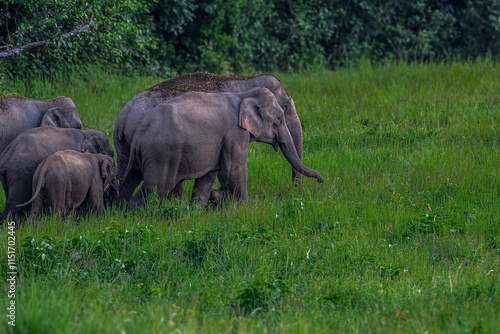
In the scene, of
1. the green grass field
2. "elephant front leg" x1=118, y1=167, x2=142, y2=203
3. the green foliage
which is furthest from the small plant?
the green foliage

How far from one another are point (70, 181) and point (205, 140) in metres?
1.70

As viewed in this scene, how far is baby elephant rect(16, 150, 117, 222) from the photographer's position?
7.41 m

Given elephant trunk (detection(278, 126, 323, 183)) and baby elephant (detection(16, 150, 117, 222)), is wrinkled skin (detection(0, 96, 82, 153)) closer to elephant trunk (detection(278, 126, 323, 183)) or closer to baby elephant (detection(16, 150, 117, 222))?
baby elephant (detection(16, 150, 117, 222))

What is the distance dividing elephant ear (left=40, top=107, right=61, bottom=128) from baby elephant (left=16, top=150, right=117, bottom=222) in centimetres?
130

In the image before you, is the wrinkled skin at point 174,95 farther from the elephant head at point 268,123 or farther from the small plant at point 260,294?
the small plant at point 260,294

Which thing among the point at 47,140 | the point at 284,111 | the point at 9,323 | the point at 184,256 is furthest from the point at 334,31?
the point at 9,323

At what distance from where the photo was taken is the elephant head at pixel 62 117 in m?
9.20

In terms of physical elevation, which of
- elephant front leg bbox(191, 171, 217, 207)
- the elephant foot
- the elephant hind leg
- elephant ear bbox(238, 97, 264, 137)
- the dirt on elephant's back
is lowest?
the elephant foot

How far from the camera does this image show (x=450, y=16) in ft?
61.7

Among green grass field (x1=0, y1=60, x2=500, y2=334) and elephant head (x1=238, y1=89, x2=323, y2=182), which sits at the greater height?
elephant head (x1=238, y1=89, x2=323, y2=182)

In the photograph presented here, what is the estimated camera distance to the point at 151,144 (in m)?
7.96

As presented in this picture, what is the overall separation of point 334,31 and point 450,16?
3.22 m

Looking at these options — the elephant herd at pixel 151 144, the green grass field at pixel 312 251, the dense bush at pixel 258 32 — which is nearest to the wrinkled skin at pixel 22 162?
the elephant herd at pixel 151 144

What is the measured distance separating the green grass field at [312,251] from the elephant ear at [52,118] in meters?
2.06
